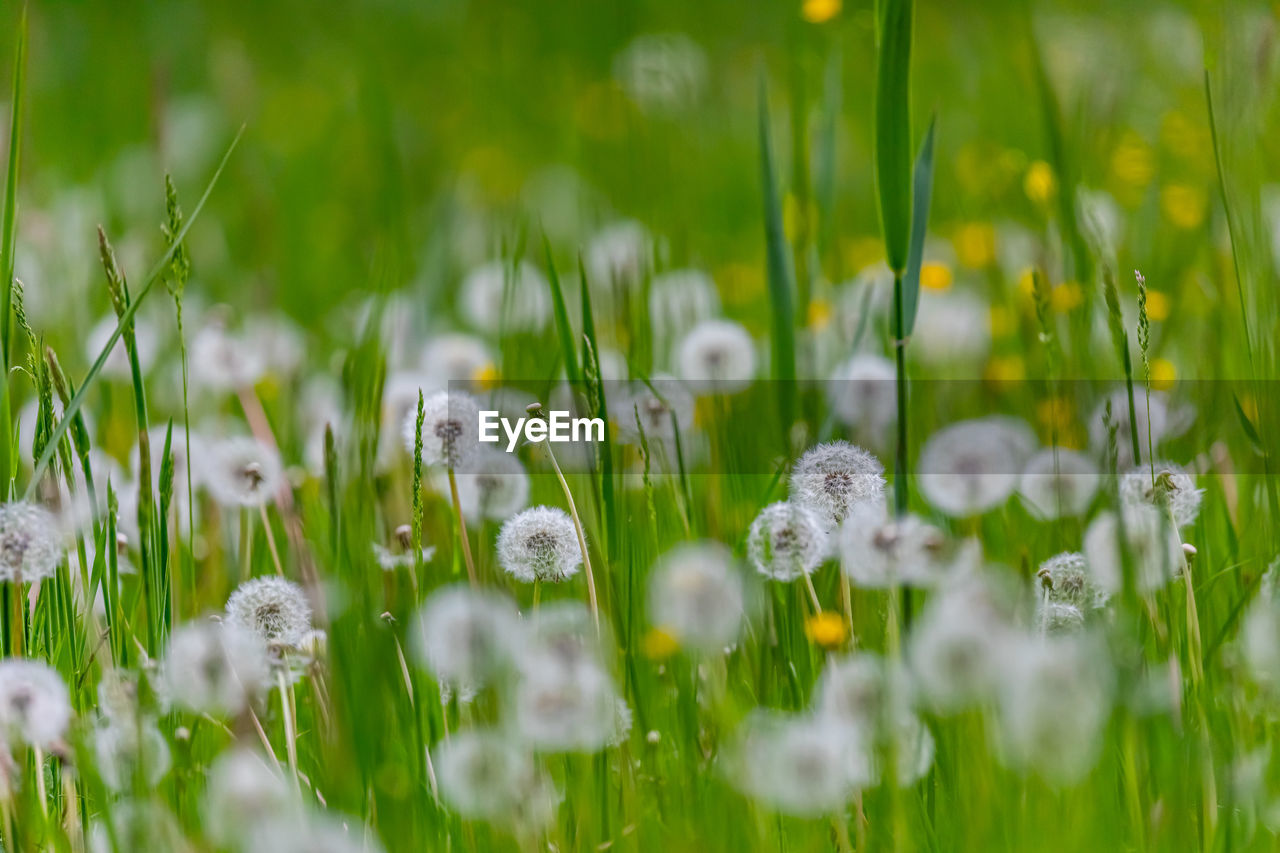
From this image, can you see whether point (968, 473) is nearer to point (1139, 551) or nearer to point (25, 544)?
point (1139, 551)

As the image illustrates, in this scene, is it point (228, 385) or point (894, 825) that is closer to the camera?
point (894, 825)

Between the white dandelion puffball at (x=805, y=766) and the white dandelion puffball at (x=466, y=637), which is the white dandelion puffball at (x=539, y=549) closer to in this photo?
the white dandelion puffball at (x=466, y=637)

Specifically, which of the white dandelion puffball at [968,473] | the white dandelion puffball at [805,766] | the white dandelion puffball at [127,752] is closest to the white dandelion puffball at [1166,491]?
the white dandelion puffball at [968,473]

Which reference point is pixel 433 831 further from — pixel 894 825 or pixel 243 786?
pixel 894 825

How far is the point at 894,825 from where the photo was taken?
0.88 meters

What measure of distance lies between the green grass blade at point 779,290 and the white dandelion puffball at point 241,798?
2.37 feet

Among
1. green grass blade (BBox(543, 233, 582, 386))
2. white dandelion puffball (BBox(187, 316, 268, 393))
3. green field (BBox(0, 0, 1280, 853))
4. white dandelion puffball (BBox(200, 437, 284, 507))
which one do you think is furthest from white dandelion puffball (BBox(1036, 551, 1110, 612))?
white dandelion puffball (BBox(187, 316, 268, 393))

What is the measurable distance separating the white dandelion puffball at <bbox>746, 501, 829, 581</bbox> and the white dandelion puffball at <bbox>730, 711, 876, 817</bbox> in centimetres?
17

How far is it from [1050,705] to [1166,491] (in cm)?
42

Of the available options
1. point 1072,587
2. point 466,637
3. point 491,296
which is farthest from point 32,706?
point 491,296

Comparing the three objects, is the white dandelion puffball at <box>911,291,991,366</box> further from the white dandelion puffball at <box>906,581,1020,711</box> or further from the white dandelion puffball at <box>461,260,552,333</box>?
the white dandelion puffball at <box>906,581,1020,711</box>

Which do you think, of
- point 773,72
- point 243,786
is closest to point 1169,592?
point 243,786

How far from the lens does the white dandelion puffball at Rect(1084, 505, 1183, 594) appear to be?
42.3 inches

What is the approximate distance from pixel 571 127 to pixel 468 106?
2.38m
